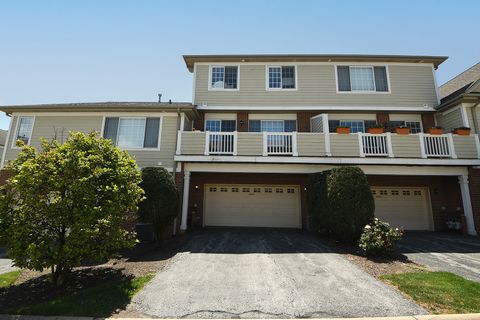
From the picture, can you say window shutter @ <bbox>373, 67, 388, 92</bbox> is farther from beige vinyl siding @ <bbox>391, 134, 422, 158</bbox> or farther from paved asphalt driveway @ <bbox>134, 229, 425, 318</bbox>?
paved asphalt driveway @ <bbox>134, 229, 425, 318</bbox>

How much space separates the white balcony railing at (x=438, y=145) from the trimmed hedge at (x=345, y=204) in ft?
14.6

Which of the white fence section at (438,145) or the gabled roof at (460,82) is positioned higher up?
the gabled roof at (460,82)

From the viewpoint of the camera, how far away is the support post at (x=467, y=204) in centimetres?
1142

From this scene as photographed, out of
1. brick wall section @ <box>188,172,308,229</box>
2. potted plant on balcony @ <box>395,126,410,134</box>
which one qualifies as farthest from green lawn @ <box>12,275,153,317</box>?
potted plant on balcony @ <box>395,126,410,134</box>

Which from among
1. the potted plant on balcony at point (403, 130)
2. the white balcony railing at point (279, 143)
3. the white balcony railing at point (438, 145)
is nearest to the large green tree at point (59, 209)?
the white balcony railing at point (279, 143)

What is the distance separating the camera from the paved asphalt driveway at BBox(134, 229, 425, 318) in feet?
16.0

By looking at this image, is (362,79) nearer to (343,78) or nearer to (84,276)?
(343,78)

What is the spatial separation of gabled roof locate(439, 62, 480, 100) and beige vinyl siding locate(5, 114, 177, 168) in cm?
1589

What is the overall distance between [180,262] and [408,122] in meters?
14.1

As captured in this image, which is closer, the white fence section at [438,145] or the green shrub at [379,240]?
the green shrub at [379,240]

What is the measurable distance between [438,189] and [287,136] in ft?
29.0

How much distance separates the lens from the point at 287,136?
12.0m

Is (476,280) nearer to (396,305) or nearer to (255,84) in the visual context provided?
(396,305)

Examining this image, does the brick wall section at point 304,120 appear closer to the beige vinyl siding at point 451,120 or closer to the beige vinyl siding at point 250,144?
the beige vinyl siding at point 250,144
